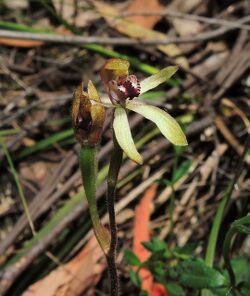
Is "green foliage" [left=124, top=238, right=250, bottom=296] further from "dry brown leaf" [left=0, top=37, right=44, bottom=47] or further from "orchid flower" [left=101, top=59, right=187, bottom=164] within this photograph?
"dry brown leaf" [left=0, top=37, right=44, bottom=47]

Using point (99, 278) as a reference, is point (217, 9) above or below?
above

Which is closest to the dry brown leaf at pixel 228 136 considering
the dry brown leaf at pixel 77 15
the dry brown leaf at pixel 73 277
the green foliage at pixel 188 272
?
the green foliage at pixel 188 272

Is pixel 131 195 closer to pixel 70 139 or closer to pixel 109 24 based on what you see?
pixel 70 139

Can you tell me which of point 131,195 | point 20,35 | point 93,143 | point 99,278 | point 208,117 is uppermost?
point 93,143

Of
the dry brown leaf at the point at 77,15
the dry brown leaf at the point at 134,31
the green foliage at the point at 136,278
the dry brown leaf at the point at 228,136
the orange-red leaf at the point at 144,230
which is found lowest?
the orange-red leaf at the point at 144,230

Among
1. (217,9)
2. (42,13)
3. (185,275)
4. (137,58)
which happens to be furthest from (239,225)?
(42,13)

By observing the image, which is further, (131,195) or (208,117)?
(208,117)

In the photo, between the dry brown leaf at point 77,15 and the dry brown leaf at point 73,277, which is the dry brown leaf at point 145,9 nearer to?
the dry brown leaf at point 77,15
